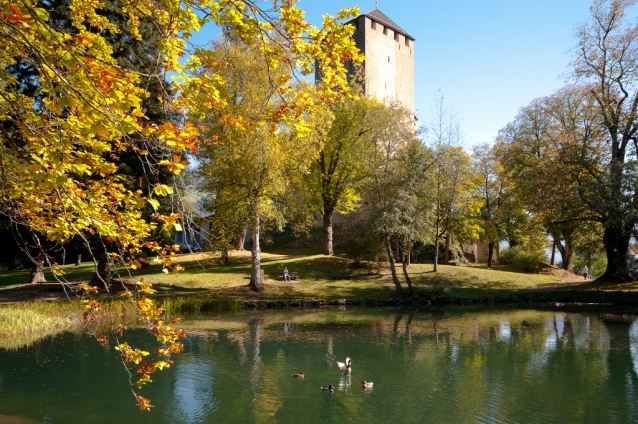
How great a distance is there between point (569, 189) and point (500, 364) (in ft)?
55.2

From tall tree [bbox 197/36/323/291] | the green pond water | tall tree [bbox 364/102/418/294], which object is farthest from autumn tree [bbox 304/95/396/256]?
the green pond water

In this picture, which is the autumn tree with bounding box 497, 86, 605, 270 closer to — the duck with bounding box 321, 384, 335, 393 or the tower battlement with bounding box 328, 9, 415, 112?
the tower battlement with bounding box 328, 9, 415, 112

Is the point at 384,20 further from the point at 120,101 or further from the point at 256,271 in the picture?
the point at 120,101

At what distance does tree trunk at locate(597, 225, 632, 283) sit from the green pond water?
10207 mm

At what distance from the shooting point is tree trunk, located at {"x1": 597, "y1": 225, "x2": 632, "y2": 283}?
2555 centimetres

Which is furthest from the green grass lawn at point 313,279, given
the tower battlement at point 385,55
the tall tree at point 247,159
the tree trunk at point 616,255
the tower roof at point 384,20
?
the tower roof at point 384,20

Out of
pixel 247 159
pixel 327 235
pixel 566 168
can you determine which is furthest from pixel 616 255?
pixel 247 159

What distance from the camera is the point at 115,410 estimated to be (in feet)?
27.4

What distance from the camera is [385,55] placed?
45594mm

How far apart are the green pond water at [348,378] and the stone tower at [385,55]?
101ft

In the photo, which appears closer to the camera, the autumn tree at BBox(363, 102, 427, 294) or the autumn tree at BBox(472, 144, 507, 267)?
the autumn tree at BBox(363, 102, 427, 294)

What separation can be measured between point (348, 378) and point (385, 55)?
40170mm

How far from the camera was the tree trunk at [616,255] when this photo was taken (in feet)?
83.8

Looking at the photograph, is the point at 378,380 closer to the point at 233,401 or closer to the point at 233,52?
the point at 233,401
